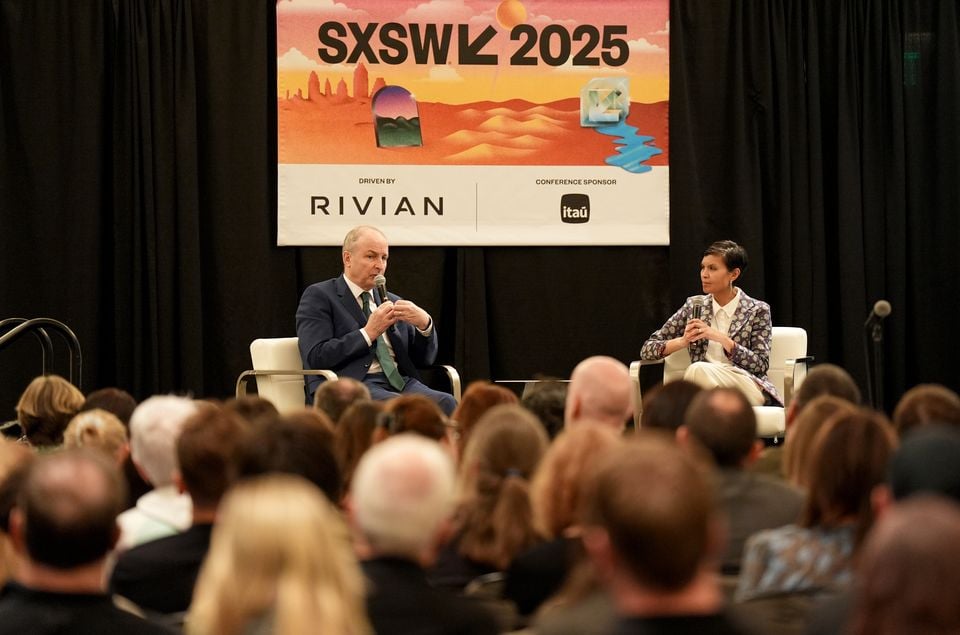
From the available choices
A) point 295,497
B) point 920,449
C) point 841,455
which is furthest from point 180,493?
point 920,449

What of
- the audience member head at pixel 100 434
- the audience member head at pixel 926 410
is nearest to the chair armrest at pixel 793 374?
the audience member head at pixel 926 410

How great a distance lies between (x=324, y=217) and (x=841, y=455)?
16.8 ft

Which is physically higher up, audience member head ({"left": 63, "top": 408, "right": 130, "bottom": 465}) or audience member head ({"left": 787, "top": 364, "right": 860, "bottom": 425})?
audience member head ({"left": 787, "top": 364, "right": 860, "bottom": 425})

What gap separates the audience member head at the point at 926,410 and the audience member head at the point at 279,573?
184 centimetres

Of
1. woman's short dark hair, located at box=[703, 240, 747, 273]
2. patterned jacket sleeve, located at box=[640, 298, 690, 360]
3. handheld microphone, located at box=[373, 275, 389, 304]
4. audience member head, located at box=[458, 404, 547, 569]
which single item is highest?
woman's short dark hair, located at box=[703, 240, 747, 273]

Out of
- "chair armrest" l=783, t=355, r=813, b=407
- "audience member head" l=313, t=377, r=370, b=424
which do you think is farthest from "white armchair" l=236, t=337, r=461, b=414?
"audience member head" l=313, t=377, r=370, b=424

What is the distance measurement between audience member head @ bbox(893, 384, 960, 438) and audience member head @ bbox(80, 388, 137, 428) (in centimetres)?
224

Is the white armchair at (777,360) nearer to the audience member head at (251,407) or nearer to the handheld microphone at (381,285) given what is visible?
the handheld microphone at (381,285)

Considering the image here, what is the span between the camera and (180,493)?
8.76ft

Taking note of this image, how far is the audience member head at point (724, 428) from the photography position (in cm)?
271

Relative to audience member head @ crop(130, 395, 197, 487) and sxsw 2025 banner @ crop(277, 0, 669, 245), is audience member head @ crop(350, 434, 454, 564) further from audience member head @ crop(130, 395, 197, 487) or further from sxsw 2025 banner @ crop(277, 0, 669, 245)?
sxsw 2025 banner @ crop(277, 0, 669, 245)

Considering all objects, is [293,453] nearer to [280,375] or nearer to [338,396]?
[338,396]

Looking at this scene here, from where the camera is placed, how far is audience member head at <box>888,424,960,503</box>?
1.88 meters

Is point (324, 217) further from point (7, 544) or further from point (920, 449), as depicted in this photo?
point (920, 449)
